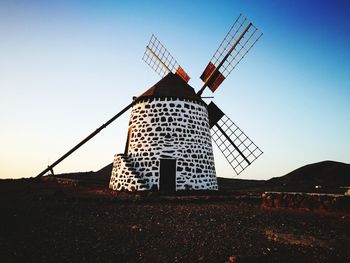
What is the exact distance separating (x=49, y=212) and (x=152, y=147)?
6.18 meters

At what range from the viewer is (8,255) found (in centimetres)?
374

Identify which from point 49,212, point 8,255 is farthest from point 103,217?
point 8,255

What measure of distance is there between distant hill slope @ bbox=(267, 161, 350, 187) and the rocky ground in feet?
51.5

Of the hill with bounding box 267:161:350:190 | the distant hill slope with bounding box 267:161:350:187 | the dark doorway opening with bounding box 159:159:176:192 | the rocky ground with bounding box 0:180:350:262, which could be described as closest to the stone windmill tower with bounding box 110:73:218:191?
the dark doorway opening with bounding box 159:159:176:192

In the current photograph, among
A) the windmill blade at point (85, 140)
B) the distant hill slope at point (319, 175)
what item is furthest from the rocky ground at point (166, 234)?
the distant hill slope at point (319, 175)

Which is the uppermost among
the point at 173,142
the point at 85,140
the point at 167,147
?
the point at 85,140

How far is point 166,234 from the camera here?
5.00m

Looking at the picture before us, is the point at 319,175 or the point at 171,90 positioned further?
the point at 319,175

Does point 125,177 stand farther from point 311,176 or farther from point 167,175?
point 311,176

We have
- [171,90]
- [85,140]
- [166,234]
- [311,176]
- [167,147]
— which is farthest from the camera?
[311,176]

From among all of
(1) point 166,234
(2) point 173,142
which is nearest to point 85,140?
(2) point 173,142

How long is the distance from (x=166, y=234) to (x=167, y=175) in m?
7.03

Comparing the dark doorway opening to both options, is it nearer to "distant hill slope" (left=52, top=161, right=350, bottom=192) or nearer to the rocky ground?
the rocky ground

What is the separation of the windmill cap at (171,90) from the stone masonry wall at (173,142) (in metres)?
0.22
